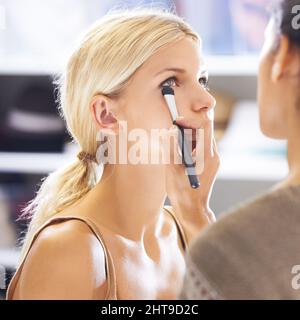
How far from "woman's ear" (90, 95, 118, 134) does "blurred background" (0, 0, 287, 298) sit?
0.09 m

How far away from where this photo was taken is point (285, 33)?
965 mm

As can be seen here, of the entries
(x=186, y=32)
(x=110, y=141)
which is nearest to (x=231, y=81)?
(x=186, y=32)

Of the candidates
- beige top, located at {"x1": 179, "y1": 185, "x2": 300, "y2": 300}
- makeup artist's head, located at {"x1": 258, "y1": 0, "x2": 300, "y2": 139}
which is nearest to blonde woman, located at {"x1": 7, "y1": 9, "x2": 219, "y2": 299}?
makeup artist's head, located at {"x1": 258, "y1": 0, "x2": 300, "y2": 139}

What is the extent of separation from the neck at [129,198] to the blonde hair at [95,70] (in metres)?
0.03

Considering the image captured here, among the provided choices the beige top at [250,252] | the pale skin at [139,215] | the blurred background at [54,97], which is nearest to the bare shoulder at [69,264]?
the pale skin at [139,215]

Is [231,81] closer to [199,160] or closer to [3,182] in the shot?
[199,160]

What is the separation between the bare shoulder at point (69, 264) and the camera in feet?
3.42

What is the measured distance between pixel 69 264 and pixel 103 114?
243 mm

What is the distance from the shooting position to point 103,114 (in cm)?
106

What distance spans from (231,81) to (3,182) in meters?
0.44

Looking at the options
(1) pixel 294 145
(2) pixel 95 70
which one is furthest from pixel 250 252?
(2) pixel 95 70

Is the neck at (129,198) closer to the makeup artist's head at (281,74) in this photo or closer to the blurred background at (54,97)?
the blurred background at (54,97)

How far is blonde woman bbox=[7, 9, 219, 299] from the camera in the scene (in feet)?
3.43

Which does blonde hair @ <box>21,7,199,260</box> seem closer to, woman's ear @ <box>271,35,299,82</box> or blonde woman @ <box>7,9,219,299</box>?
blonde woman @ <box>7,9,219,299</box>
